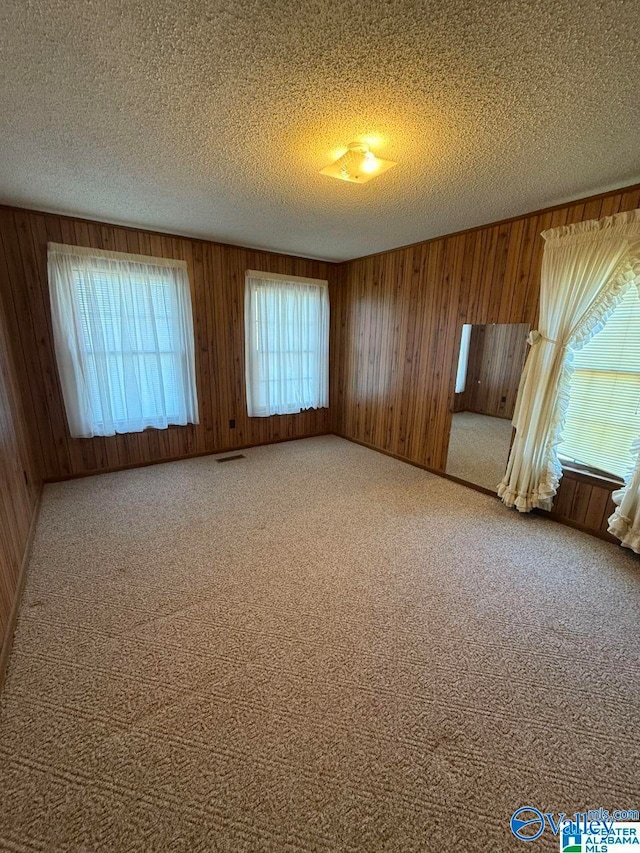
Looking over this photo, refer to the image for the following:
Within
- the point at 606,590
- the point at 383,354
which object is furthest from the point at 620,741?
the point at 383,354

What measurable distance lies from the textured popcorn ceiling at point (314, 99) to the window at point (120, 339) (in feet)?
2.29

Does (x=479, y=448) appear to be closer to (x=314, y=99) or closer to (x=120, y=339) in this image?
(x=314, y=99)

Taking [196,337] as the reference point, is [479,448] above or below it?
below

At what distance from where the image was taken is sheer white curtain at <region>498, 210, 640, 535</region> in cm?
219

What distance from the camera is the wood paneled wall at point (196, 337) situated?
9.40ft

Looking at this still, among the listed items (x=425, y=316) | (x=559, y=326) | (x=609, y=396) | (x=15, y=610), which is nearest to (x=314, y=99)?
(x=559, y=326)

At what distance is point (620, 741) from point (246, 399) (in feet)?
12.8

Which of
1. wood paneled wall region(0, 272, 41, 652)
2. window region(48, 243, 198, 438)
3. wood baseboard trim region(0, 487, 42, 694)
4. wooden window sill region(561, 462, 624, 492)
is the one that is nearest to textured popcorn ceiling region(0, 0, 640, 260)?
window region(48, 243, 198, 438)

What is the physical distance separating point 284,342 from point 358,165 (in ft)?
8.40

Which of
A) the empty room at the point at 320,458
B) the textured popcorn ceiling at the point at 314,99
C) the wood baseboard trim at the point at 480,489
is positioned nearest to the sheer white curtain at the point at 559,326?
the empty room at the point at 320,458

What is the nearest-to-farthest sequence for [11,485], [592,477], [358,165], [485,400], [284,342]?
1. [358,165]
2. [11,485]
3. [592,477]
4. [485,400]
5. [284,342]

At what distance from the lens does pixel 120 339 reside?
10.7ft

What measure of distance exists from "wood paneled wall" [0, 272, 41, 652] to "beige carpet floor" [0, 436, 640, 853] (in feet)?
0.45

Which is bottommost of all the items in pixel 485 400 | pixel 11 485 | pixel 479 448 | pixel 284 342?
pixel 479 448
